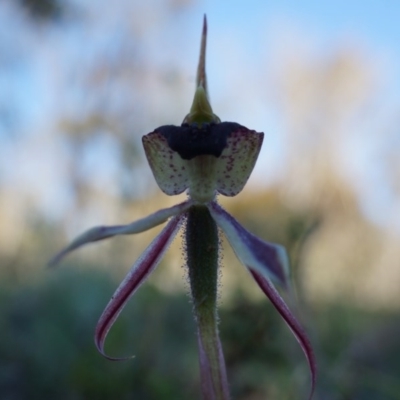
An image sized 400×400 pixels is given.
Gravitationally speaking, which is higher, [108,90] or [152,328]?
[108,90]

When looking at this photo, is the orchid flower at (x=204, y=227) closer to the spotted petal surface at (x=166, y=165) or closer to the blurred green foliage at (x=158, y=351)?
the spotted petal surface at (x=166, y=165)

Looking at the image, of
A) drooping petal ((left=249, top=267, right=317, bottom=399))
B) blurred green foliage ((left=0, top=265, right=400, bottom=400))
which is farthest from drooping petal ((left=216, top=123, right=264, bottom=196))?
blurred green foliage ((left=0, top=265, right=400, bottom=400))

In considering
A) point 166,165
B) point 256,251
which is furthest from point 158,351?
point 256,251

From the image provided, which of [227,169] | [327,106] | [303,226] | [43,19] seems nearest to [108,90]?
[43,19]

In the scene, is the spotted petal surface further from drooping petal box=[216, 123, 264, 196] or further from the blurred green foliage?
the blurred green foliage

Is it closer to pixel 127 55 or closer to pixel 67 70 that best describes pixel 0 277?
pixel 67 70
